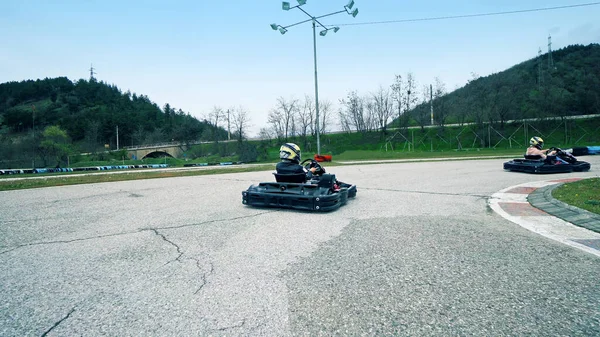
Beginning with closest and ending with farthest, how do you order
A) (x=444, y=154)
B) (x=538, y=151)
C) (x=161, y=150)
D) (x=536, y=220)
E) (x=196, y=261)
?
(x=196, y=261), (x=536, y=220), (x=538, y=151), (x=444, y=154), (x=161, y=150)

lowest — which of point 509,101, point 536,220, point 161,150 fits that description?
point 536,220

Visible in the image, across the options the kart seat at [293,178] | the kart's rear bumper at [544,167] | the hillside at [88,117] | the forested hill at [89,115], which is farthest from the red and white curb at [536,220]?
the forested hill at [89,115]

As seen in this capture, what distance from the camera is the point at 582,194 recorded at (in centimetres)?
708

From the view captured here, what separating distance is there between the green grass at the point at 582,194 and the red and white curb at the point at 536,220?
59 cm

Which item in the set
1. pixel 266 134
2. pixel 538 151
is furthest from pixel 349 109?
pixel 538 151

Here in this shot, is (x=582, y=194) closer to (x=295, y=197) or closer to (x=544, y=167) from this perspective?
Result: (x=295, y=197)

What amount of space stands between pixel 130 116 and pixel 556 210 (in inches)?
4532

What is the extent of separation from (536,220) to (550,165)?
9707 mm

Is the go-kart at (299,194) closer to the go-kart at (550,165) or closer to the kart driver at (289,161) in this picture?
the kart driver at (289,161)

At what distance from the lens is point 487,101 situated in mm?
53469

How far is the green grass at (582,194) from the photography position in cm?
597

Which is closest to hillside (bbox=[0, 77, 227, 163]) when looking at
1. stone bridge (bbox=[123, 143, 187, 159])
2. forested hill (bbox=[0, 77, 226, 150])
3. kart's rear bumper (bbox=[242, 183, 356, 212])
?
forested hill (bbox=[0, 77, 226, 150])

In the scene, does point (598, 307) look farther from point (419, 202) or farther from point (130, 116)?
point (130, 116)

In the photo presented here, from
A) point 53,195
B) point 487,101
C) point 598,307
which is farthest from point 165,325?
point 487,101
